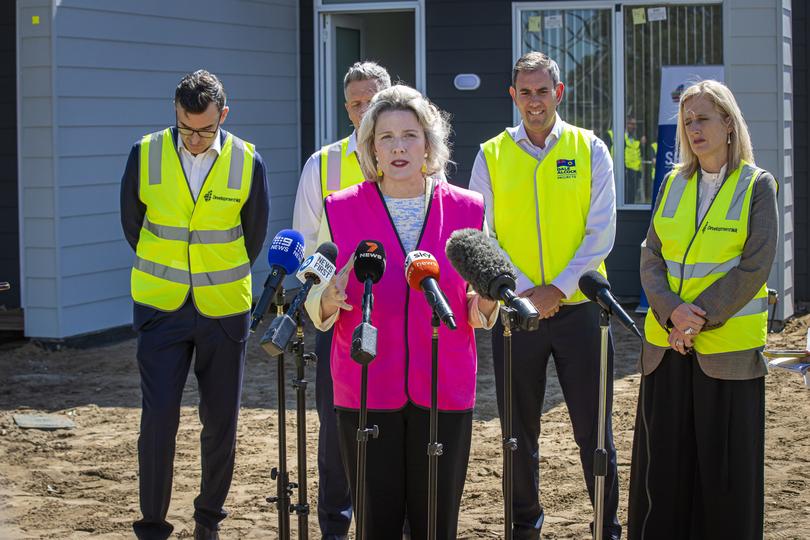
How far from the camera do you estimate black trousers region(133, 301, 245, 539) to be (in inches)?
193

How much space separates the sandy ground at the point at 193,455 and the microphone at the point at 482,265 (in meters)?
2.37

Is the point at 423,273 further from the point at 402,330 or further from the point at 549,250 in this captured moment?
the point at 549,250

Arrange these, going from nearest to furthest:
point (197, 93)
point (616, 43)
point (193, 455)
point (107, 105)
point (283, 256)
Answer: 1. point (283, 256)
2. point (197, 93)
3. point (193, 455)
4. point (107, 105)
5. point (616, 43)

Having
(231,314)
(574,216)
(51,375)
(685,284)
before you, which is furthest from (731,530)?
(51,375)

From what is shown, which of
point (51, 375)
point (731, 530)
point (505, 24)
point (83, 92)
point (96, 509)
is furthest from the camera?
point (505, 24)

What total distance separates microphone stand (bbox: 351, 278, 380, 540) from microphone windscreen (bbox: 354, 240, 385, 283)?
0.06ft

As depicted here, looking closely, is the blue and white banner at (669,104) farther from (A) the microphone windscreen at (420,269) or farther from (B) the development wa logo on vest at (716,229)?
(A) the microphone windscreen at (420,269)

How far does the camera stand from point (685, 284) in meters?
4.49

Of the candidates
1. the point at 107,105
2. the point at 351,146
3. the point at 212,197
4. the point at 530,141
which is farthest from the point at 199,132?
the point at 107,105

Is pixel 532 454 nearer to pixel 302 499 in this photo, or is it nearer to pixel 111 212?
pixel 302 499

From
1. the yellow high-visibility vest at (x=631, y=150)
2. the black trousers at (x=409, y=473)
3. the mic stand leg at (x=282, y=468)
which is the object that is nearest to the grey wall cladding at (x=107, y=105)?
the yellow high-visibility vest at (x=631, y=150)

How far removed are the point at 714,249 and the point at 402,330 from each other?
1413 millimetres

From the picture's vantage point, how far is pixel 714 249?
441cm

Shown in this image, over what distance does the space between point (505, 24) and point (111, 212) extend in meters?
4.24
